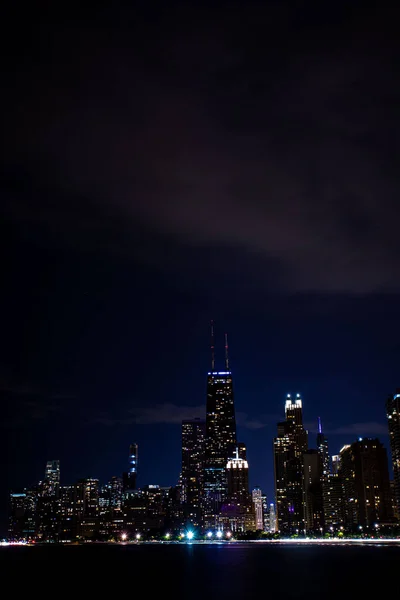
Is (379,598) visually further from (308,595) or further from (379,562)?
(379,562)

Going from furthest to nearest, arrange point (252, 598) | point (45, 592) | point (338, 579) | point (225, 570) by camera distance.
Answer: point (225, 570) → point (338, 579) → point (45, 592) → point (252, 598)

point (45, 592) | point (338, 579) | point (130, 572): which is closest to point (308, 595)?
point (338, 579)

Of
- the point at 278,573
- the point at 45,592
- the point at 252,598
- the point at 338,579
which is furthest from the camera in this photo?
the point at 278,573

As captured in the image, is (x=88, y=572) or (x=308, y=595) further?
(x=88, y=572)

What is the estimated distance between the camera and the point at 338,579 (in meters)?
96.6

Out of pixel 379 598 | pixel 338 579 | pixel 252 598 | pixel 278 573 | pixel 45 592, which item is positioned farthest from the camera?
pixel 278 573

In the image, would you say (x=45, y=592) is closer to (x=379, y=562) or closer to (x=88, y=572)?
Result: (x=88, y=572)

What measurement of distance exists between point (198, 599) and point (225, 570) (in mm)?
48561

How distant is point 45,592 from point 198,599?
26.1m

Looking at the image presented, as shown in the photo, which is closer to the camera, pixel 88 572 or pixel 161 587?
pixel 161 587

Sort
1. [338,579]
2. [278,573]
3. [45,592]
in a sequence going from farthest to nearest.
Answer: [278,573]
[338,579]
[45,592]

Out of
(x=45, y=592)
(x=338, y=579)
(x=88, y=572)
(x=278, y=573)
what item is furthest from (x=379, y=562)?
(x=45, y=592)

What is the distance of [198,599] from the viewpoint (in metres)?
76.2

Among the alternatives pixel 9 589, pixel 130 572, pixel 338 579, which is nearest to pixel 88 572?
pixel 130 572
